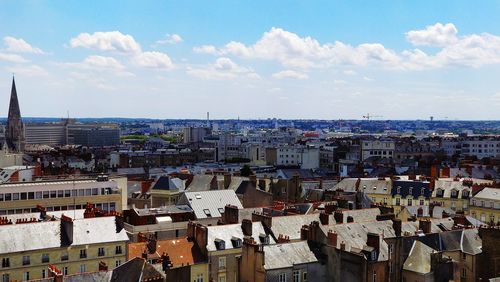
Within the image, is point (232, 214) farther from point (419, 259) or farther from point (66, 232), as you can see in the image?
point (419, 259)

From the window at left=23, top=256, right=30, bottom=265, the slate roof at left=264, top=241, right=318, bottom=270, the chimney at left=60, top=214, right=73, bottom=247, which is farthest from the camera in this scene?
the chimney at left=60, top=214, right=73, bottom=247

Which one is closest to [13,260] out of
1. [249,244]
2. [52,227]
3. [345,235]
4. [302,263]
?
[52,227]

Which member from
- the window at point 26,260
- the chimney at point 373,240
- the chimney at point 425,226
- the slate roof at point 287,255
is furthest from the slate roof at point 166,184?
the chimney at point 373,240

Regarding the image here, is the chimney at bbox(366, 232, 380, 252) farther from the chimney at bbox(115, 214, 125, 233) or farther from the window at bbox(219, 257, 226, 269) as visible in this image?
the chimney at bbox(115, 214, 125, 233)

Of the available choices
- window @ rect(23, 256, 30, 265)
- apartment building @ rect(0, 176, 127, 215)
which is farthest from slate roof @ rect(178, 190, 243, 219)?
window @ rect(23, 256, 30, 265)

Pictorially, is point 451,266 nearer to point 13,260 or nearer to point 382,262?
point 382,262

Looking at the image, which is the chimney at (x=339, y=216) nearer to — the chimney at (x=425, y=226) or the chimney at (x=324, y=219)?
the chimney at (x=324, y=219)

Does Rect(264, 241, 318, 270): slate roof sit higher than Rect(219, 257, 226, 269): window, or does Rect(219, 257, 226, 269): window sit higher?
Rect(264, 241, 318, 270): slate roof

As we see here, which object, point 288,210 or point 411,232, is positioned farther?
point 288,210
